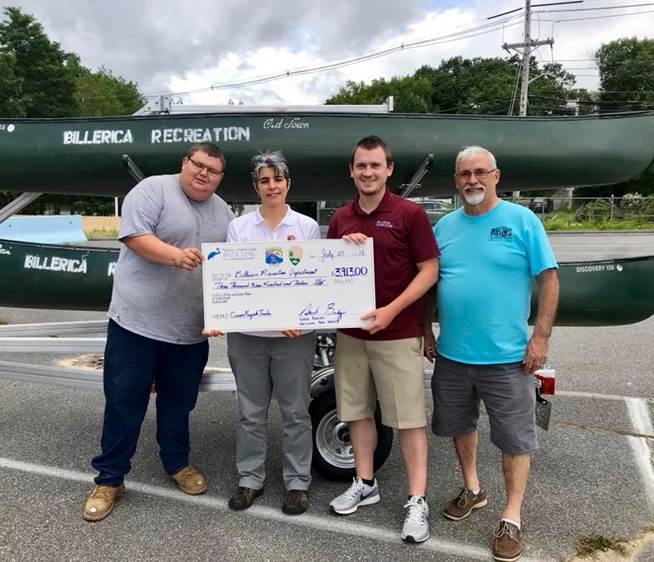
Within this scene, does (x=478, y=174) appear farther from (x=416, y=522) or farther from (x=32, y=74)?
(x=32, y=74)

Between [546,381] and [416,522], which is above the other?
[546,381]

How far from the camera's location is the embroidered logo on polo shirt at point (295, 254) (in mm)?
2652

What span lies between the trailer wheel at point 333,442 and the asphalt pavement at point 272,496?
0.10 metres

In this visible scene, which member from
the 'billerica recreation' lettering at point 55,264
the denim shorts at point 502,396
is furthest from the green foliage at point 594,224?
the denim shorts at point 502,396

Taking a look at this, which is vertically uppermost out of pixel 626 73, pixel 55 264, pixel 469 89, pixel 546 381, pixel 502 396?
pixel 469 89

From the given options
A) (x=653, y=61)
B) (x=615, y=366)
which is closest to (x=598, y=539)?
(x=615, y=366)


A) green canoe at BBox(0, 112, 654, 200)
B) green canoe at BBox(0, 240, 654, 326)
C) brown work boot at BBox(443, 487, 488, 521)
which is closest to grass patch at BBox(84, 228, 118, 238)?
green canoe at BBox(0, 112, 654, 200)

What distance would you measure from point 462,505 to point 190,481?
57.9 inches

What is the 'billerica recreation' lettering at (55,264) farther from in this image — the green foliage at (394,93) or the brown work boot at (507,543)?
the green foliage at (394,93)

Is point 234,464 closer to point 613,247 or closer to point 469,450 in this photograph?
point 469,450

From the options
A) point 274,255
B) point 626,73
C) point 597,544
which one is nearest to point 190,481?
point 274,255

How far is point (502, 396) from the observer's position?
2.53 m

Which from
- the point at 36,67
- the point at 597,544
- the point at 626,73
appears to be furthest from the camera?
the point at 626,73

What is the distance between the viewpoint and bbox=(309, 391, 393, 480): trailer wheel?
10.5 ft
